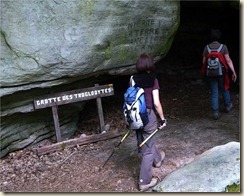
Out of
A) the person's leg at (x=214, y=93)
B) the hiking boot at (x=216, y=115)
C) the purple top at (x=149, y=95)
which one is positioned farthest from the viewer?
the hiking boot at (x=216, y=115)

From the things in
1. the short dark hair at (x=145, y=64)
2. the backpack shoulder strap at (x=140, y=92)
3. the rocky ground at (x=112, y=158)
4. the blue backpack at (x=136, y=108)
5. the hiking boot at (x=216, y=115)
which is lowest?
the rocky ground at (x=112, y=158)

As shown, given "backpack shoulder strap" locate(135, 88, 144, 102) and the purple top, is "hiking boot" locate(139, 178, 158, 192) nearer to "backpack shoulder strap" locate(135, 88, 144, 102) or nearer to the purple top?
the purple top

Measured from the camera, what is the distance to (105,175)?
5.77 meters

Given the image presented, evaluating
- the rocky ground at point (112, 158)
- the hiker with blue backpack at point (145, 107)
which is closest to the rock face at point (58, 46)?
the rocky ground at point (112, 158)

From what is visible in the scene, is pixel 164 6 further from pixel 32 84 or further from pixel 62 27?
pixel 32 84

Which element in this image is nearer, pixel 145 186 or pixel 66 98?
pixel 145 186

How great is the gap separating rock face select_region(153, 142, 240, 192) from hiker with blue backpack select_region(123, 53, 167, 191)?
334 mm

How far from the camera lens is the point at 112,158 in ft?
21.1

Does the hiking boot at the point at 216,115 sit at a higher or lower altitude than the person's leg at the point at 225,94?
lower

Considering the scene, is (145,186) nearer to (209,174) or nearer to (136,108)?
(209,174)

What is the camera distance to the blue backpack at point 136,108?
16.0 ft

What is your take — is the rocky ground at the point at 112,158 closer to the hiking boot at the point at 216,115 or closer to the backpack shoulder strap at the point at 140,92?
the hiking boot at the point at 216,115

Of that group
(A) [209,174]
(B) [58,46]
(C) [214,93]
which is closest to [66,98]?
(B) [58,46]

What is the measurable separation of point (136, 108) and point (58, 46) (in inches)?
91.9
